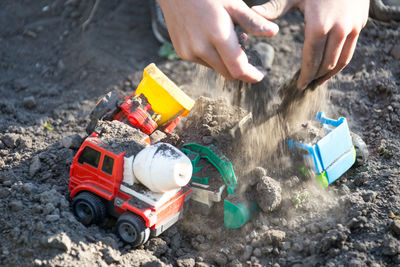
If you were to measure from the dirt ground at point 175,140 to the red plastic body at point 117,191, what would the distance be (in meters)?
0.20

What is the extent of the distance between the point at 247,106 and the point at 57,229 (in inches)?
70.7

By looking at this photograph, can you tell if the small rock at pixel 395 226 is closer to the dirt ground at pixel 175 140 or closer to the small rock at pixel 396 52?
the dirt ground at pixel 175 140

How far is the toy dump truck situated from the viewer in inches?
121

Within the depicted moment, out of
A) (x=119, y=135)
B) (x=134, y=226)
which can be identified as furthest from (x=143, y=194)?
(x=119, y=135)

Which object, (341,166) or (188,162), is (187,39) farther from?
(341,166)

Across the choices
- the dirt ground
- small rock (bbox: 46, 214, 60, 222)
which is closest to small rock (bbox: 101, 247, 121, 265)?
the dirt ground

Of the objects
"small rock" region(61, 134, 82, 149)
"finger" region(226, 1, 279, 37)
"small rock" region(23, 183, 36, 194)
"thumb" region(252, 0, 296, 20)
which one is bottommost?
"small rock" region(61, 134, 82, 149)

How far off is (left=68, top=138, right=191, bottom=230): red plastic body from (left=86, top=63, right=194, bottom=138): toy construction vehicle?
1.46 ft

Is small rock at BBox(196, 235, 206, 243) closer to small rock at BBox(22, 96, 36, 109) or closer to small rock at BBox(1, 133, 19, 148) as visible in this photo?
small rock at BBox(1, 133, 19, 148)

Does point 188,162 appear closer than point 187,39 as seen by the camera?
No

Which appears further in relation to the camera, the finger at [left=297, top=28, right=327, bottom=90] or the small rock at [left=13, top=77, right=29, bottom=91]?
the small rock at [left=13, top=77, right=29, bottom=91]

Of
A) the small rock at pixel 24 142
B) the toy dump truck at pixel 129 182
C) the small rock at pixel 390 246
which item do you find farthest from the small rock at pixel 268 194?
A: the small rock at pixel 24 142

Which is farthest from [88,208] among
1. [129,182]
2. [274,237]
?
[274,237]

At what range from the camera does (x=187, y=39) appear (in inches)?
115
